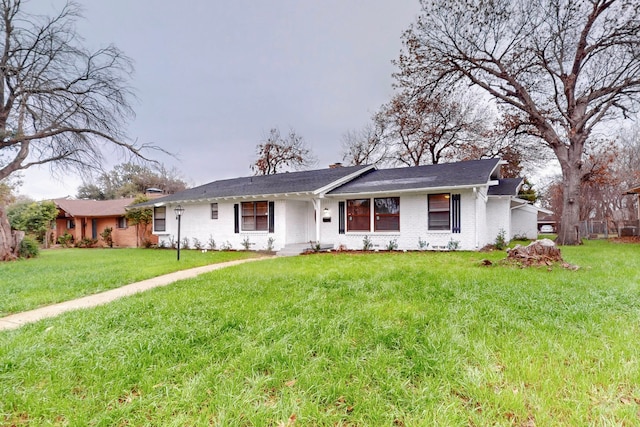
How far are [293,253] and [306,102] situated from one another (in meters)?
9.82

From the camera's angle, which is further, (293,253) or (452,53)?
(452,53)

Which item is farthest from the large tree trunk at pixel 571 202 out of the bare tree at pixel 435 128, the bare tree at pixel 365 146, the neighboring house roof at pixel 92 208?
the neighboring house roof at pixel 92 208

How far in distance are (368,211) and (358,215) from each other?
48cm

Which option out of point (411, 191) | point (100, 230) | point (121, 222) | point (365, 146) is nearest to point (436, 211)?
point (411, 191)

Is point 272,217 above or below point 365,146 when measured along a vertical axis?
below

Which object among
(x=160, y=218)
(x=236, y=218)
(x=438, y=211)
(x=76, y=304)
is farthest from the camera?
(x=160, y=218)

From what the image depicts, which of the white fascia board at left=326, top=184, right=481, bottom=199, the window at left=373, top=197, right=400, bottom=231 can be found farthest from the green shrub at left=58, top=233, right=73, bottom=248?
the window at left=373, top=197, right=400, bottom=231

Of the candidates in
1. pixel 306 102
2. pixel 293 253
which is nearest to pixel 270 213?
pixel 293 253

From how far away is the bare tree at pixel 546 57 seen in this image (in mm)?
13336

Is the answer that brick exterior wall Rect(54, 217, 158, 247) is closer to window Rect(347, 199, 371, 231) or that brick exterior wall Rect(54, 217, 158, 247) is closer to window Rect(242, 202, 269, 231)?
window Rect(242, 202, 269, 231)

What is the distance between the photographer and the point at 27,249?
1301cm

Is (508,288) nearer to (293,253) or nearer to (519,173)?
(293,253)

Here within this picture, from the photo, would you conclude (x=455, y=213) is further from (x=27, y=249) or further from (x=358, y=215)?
(x=27, y=249)

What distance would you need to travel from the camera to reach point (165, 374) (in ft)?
8.45
